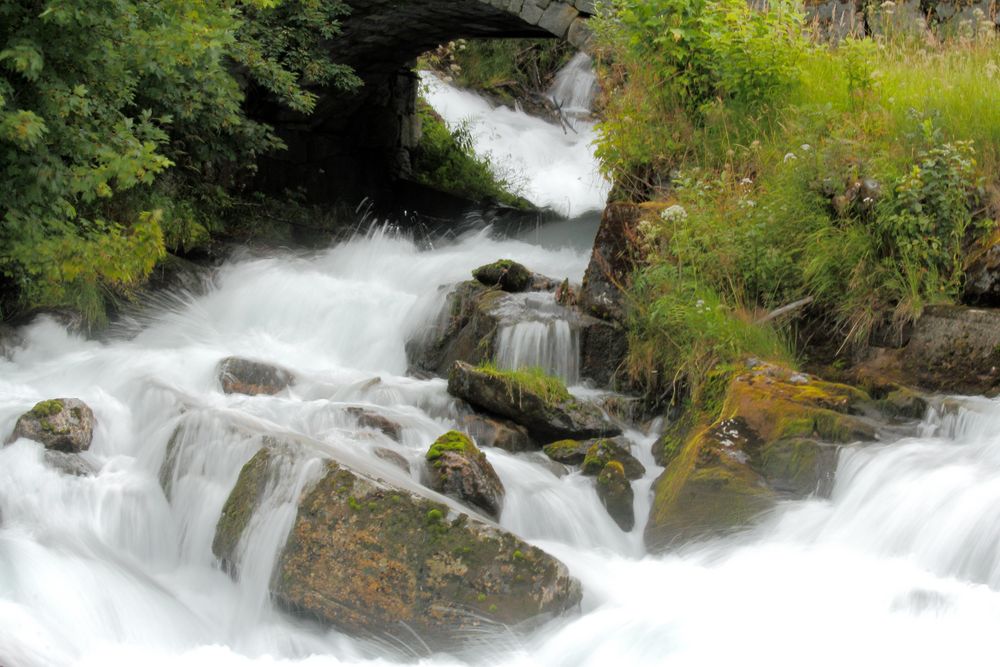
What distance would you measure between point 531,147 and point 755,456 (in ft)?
45.2

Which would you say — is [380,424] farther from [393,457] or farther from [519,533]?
[519,533]

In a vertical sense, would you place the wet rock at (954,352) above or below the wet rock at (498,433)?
above

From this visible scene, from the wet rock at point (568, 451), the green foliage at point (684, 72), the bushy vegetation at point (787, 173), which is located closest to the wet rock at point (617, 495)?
the wet rock at point (568, 451)

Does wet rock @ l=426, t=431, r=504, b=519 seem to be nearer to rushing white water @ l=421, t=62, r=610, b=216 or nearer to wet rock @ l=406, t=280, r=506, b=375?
wet rock @ l=406, t=280, r=506, b=375

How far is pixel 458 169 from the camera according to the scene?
1803cm

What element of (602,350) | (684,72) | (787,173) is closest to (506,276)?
(602,350)

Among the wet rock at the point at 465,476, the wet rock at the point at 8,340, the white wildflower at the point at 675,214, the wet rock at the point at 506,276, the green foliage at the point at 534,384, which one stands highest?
the white wildflower at the point at 675,214

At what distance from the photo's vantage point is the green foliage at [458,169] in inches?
692

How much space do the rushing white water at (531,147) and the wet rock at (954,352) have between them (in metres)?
9.95

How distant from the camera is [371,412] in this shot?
301 inches

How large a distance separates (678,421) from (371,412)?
210 cm

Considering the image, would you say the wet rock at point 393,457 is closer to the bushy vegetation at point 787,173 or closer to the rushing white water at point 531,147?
the bushy vegetation at point 787,173

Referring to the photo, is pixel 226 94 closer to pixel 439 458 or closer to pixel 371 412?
pixel 371 412

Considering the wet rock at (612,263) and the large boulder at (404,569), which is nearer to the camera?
the large boulder at (404,569)
